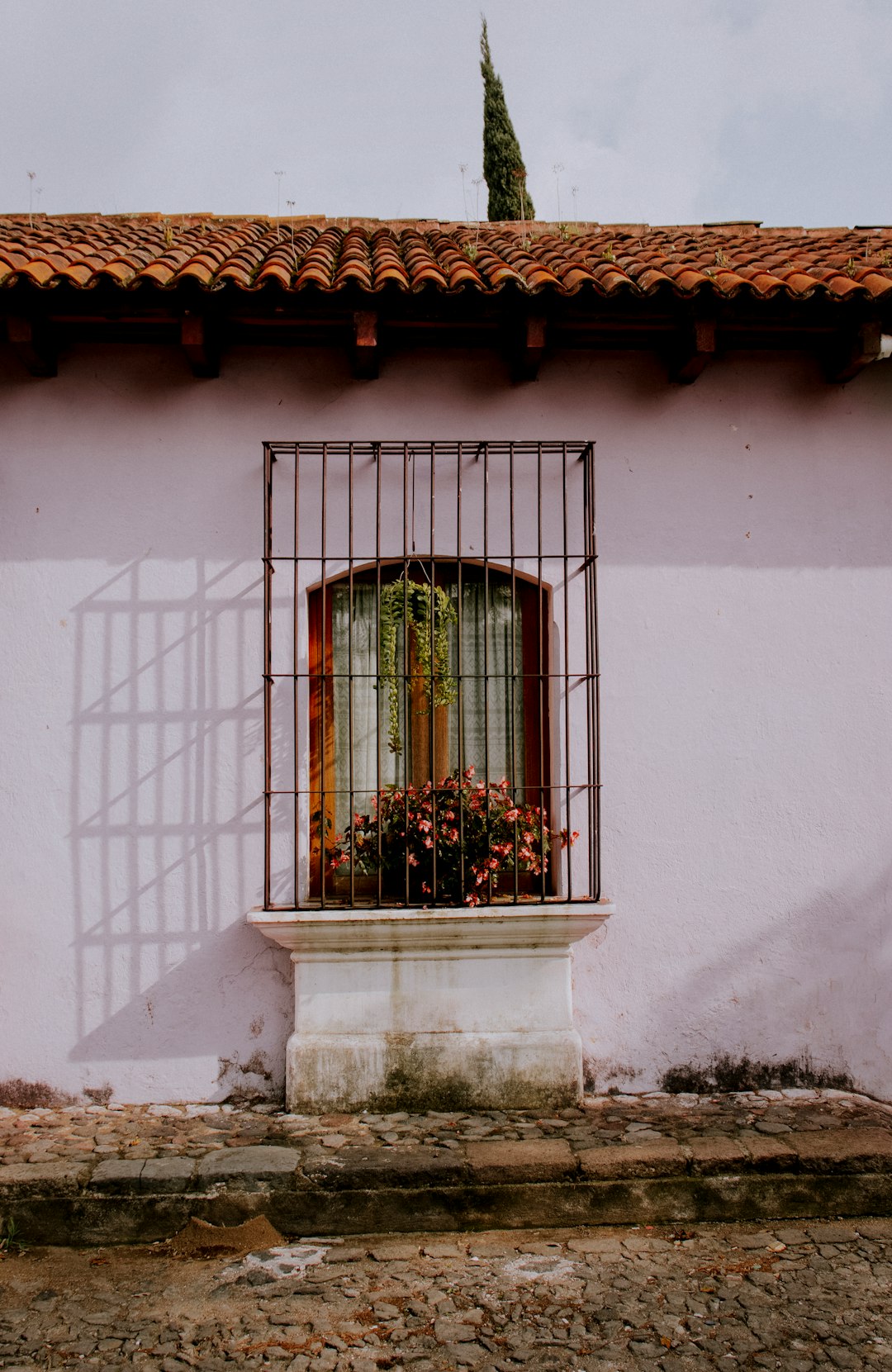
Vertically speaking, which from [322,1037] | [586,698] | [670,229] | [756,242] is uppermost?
[670,229]

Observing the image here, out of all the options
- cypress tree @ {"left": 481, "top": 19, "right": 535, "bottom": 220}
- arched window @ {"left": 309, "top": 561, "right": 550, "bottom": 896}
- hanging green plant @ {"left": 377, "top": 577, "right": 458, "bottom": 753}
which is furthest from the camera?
cypress tree @ {"left": 481, "top": 19, "right": 535, "bottom": 220}

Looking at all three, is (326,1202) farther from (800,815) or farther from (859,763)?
(859,763)

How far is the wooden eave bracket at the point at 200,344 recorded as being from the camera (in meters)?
4.51

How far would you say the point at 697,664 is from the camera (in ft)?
16.1

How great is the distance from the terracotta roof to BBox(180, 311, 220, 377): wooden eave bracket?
0.18 metres

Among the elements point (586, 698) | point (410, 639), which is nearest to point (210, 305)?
point (410, 639)

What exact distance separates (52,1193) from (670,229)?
7.02 metres

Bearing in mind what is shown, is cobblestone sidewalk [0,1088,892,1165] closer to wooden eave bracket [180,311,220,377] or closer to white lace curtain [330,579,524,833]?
white lace curtain [330,579,524,833]

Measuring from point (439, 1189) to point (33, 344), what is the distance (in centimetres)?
425

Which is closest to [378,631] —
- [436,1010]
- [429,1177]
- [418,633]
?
[418,633]

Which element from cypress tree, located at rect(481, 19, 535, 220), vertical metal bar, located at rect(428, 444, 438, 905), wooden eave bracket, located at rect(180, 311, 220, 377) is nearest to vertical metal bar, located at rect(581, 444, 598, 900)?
vertical metal bar, located at rect(428, 444, 438, 905)

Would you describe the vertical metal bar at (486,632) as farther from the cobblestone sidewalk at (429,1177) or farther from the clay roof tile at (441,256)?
the cobblestone sidewalk at (429,1177)

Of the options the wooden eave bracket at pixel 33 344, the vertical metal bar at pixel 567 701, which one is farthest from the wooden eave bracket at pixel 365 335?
Result: the wooden eave bracket at pixel 33 344

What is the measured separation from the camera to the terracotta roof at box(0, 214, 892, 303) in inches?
177
